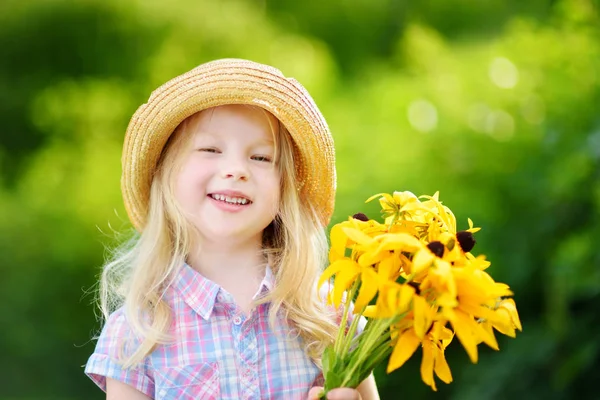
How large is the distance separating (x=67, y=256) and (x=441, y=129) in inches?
72.7

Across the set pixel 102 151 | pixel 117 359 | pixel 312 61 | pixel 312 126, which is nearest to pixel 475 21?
pixel 312 61

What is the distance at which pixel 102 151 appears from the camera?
162 inches

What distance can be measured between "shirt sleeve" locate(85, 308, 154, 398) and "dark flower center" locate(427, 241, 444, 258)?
2.10 feet

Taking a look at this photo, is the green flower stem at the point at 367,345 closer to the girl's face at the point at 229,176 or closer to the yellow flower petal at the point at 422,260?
the yellow flower petal at the point at 422,260

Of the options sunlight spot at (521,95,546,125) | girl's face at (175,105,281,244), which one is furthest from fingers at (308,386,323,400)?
sunlight spot at (521,95,546,125)

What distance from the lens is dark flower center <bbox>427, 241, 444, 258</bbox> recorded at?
123 cm

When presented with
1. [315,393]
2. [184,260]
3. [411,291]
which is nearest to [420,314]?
[411,291]

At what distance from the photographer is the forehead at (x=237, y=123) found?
1.58m

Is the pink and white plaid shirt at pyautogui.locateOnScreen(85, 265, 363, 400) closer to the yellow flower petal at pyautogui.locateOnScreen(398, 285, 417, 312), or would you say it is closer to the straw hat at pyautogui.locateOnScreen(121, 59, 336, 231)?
the straw hat at pyautogui.locateOnScreen(121, 59, 336, 231)

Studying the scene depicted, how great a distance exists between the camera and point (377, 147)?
3541 millimetres

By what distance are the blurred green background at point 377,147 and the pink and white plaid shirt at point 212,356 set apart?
1072 mm

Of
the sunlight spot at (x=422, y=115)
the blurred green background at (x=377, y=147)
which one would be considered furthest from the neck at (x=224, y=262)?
the sunlight spot at (x=422, y=115)

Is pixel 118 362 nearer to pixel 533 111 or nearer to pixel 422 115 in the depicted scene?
pixel 422 115

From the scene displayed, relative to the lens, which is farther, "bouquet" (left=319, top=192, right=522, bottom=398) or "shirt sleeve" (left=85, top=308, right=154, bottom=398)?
"shirt sleeve" (left=85, top=308, right=154, bottom=398)
